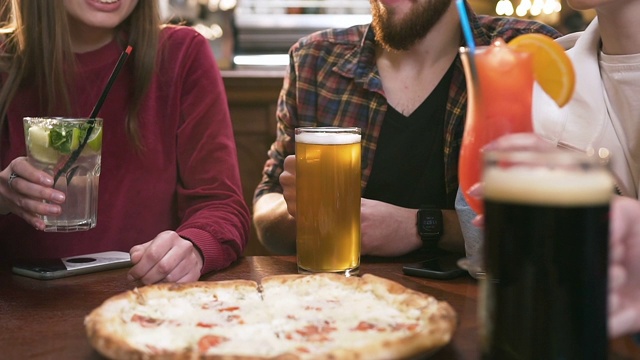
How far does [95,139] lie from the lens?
1.42m

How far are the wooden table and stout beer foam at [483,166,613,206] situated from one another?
11.9 inches

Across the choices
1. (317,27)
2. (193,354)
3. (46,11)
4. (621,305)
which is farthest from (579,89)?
(317,27)

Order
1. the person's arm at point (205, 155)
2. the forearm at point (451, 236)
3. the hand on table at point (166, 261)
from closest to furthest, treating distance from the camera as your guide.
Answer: the hand on table at point (166, 261) → the person's arm at point (205, 155) → the forearm at point (451, 236)

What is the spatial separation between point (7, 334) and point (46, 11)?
3.59ft

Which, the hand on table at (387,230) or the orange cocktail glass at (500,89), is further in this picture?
the hand on table at (387,230)

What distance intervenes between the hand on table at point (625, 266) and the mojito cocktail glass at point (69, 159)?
0.96m

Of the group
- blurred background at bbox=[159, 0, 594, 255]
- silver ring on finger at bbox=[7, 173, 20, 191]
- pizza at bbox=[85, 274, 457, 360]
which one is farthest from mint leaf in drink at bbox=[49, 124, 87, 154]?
blurred background at bbox=[159, 0, 594, 255]

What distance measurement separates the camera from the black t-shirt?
2.04 m

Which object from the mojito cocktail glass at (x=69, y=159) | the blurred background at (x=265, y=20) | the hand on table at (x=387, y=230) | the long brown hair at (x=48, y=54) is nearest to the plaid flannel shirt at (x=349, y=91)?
the hand on table at (x=387, y=230)

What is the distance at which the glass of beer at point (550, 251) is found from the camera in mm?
695

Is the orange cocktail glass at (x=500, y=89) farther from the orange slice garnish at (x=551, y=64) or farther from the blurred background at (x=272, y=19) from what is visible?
the blurred background at (x=272, y=19)

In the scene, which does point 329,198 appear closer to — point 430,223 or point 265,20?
point 430,223

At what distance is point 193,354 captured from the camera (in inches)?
31.3

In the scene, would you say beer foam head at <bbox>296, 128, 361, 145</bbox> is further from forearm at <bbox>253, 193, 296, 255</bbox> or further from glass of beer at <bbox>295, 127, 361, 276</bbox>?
forearm at <bbox>253, 193, 296, 255</bbox>
